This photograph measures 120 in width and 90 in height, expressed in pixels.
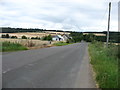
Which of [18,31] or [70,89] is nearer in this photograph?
[70,89]

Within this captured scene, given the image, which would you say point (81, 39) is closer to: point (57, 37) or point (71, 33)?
point (71, 33)

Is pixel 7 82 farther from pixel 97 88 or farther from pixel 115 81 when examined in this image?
pixel 115 81

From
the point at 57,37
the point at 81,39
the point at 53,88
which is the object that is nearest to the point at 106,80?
the point at 53,88

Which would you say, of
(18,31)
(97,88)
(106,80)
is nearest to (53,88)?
(97,88)

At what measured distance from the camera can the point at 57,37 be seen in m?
146

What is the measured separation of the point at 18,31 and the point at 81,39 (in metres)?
73.3

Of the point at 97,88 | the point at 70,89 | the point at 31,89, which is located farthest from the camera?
the point at 97,88

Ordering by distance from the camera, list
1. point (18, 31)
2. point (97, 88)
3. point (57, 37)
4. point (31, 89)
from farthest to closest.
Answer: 1. point (57, 37)
2. point (18, 31)
3. point (97, 88)
4. point (31, 89)

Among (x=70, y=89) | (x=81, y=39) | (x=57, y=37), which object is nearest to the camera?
(x=70, y=89)

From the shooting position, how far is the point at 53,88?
23.0 ft

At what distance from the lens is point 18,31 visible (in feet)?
412

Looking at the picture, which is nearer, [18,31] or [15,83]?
[15,83]

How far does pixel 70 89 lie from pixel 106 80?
1682 mm

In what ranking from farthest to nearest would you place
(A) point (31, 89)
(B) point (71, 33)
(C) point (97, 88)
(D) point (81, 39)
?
1. (B) point (71, 33)
2. (D) point (81, 39)
3. (C) point (97, 88)
4. (A) point (31, 89)
